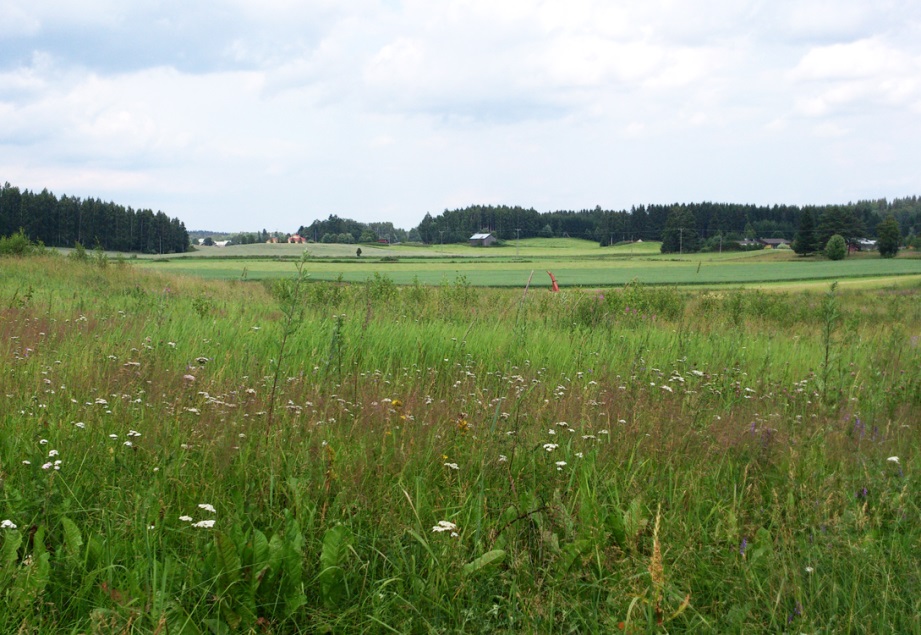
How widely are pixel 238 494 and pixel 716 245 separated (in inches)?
4873

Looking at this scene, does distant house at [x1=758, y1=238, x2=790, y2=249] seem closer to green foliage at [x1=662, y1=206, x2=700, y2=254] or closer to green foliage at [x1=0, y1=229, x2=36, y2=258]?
green foliage at [x1=662, y1=206, x2=700, y2=254]

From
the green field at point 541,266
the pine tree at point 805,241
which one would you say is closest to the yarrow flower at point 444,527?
the green field at point 541,266

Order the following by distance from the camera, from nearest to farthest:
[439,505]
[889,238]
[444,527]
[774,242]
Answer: [444,527]
[439,505]
[889,238]
[774,242]

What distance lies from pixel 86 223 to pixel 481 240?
7237 cm

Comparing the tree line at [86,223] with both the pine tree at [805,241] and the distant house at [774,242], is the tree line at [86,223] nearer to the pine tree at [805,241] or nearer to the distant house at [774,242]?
the pine tree at [805,241]

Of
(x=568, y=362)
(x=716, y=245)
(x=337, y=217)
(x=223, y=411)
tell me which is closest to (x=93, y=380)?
(x=223, y=411)

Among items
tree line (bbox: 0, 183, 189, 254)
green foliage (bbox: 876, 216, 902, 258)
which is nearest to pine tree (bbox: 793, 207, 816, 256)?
green foliage (bbox: 876, 216, 902, 258)

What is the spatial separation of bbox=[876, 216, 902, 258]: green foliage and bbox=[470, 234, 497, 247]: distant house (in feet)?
220

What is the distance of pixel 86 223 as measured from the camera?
268ft

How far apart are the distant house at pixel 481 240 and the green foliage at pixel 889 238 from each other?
67.0 meters

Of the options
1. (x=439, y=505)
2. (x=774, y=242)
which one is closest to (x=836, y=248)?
(x=774, y=242)

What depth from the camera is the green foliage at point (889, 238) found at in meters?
90.2

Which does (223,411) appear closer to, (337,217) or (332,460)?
(332,460)

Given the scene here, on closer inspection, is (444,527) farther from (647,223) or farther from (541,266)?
(647,223)
